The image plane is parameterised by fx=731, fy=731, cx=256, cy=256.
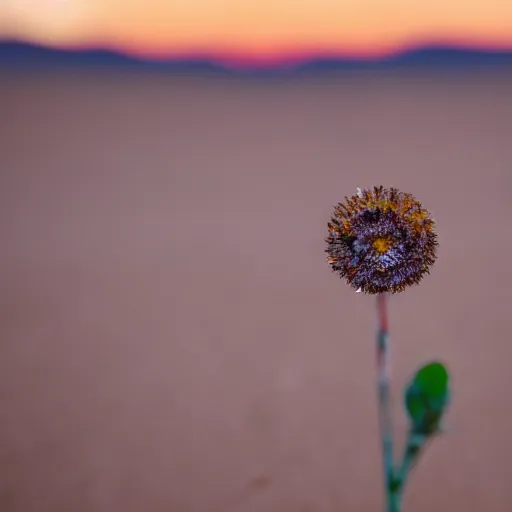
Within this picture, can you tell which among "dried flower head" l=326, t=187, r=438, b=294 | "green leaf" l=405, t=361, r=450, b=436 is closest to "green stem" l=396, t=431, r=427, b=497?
"green leaf" l=405, t=361, r=450, b=436

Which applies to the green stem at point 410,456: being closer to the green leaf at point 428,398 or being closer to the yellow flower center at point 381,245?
the green leaf at point 428,398

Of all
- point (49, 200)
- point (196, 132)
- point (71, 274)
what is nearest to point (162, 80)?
point (196, 132)

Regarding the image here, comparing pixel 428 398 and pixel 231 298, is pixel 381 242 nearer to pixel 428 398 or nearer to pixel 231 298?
pixel 428 398

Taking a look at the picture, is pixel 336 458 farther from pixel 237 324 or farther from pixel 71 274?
pixel 71 274

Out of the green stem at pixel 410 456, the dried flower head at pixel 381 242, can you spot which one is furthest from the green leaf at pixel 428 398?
the dried flower head at pixel 381 242

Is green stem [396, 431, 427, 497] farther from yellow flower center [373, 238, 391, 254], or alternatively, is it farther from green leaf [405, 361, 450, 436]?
yellow flower center [373, 238, 391, 254]

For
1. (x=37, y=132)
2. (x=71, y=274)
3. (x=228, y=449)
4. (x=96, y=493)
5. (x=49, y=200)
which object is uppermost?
(x=37, y=132)

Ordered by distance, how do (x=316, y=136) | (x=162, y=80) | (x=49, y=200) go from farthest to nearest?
(x=162, y=80)
(x=316, y=136)
(x=49, y=200)
